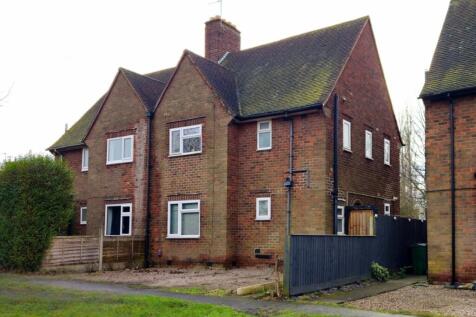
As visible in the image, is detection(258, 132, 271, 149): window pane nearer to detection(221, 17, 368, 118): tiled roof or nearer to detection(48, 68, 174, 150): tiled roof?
detection(221, 17, 368, 118): tiled roof

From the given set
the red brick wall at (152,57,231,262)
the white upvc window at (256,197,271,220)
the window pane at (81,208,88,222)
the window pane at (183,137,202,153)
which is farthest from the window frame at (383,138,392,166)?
the window pane at (81,208,88,222)

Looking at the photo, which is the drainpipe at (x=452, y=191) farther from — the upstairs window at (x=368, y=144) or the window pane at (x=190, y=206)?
the window pane at (x=190, y=206)

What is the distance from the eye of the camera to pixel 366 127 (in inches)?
938

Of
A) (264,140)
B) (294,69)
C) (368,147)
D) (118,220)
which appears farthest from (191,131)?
(368,147)

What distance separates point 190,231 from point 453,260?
10306 millimetres

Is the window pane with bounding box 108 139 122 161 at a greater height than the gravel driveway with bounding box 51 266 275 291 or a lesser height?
greater

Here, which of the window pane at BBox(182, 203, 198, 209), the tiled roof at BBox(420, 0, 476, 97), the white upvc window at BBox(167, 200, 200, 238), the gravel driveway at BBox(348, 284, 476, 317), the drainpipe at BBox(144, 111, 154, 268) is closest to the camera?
the gravel driveway at BBox(348, 284, 476, 317)

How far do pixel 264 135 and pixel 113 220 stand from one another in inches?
330

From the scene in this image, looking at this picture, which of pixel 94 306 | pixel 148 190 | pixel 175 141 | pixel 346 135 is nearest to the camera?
pixel 94 306

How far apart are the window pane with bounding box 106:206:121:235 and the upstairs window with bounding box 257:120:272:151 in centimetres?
753

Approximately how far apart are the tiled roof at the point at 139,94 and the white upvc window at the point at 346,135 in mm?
8471

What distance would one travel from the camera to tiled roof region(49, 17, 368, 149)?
21656 millimetres

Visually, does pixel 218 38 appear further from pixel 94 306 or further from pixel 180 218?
pixel 94 306

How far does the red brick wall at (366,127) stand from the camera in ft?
71.4
